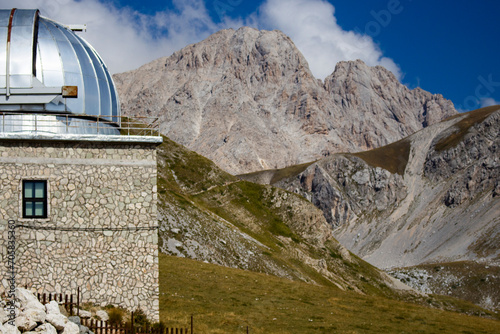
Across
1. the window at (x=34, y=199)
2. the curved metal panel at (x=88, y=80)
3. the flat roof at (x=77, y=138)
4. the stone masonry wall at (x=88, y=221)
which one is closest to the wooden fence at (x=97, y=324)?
the stone masonry wall at (x=88, y=221)

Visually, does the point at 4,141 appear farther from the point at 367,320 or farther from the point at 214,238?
the point at 214,238

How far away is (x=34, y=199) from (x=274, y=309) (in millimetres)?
18463

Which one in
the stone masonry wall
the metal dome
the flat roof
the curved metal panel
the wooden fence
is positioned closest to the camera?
the wooden fence

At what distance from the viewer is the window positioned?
891 inches

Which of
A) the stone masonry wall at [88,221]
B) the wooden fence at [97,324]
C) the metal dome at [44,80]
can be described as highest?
the metal dome at [44,80]

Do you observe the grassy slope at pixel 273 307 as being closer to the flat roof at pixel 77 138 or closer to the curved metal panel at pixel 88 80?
the flat roof at pixel 77 138

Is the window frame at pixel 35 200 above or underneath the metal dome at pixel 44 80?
underneath

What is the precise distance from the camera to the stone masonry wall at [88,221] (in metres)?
22.4

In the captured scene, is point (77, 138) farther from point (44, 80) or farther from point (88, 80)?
point (88, 80)

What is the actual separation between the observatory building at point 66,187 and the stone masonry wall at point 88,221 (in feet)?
0.14

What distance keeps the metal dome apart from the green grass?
11.0 m

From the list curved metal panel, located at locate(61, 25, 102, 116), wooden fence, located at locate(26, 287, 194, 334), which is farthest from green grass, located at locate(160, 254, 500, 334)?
curved metal panel, located at locate(61, 25, 102, 116)

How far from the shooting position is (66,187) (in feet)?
75.3

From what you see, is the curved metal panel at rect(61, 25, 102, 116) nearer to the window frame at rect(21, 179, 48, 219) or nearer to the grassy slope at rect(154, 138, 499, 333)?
the window frame at rect(21, 179, 48, 219)
